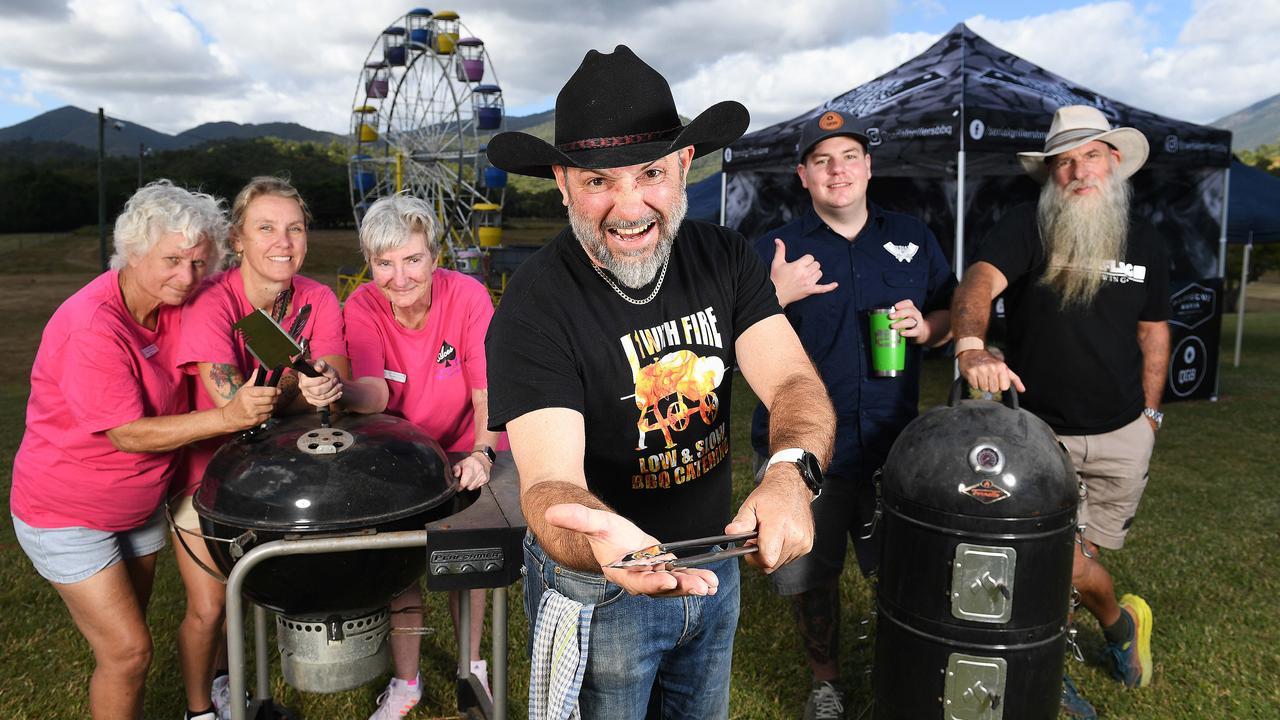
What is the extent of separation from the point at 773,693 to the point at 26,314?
26.8 metres

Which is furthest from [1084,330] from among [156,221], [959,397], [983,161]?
[983,161]

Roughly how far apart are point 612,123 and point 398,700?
251 cm

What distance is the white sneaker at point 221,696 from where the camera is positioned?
312 centimetres

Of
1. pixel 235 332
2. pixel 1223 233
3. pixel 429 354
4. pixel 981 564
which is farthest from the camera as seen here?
pixel 1223 233

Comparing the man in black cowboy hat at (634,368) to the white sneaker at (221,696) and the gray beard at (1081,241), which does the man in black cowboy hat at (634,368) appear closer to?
the gray beard at (1081,241)

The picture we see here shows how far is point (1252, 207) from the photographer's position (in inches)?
431

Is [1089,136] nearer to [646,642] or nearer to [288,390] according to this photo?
[646,642]

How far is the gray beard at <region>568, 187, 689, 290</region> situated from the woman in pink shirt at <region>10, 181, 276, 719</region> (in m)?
1.20

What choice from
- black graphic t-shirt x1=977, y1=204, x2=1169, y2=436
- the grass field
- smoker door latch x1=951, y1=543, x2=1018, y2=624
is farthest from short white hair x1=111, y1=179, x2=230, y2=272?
black graphic t-shirt x1=977, y1=204, x2=1169, y2=436

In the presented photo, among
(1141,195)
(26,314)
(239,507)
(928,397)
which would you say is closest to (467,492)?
(239,507)

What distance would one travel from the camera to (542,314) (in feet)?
5.78

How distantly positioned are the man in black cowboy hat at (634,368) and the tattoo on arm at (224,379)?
4.00ft

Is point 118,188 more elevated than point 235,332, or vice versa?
point 118,188

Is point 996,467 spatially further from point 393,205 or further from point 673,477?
point 393,205
